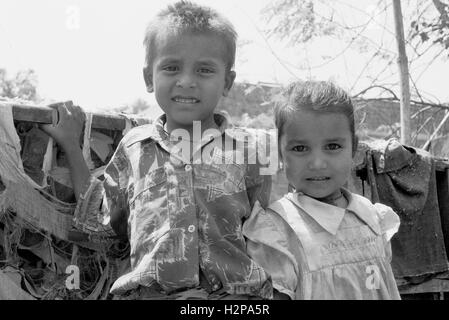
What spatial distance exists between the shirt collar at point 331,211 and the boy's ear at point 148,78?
66 centimetres

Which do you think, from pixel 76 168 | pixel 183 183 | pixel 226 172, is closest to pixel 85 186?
pixel 76 168

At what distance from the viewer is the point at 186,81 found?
227 centimetres

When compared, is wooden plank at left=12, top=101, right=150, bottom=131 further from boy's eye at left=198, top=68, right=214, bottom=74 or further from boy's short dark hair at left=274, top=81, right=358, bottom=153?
boy's short dark hair at left=274, top=81, right=358, bottom=153

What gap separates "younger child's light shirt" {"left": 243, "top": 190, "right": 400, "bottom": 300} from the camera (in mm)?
2236

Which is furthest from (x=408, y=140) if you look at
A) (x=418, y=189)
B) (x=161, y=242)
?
(x=161, y=242)

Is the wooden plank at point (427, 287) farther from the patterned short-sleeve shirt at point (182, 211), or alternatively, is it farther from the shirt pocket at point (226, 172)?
the shirt pocket at point (226, 172)

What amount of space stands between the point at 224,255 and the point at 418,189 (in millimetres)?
1633

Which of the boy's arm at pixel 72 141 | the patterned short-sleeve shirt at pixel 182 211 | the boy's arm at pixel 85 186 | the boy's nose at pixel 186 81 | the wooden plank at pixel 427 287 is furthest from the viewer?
the wooden plank at pixel 427 287

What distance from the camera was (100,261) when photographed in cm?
265

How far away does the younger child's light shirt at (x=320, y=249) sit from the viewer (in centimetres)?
224

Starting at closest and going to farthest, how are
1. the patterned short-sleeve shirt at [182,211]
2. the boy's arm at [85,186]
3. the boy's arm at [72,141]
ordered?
1. the patterned short-sleeve shirt at [182,211]
2. the boy's arm at [85,186]
3. the boy's arm at [72,141]

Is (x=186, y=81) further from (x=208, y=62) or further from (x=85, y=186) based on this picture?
(x=85, y=186)

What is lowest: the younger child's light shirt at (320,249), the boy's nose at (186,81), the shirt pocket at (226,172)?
the younger child's light shirt at (320,249)

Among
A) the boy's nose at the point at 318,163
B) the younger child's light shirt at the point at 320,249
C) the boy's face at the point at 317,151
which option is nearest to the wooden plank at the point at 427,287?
the younger child's light shirt at the point at 320,249
